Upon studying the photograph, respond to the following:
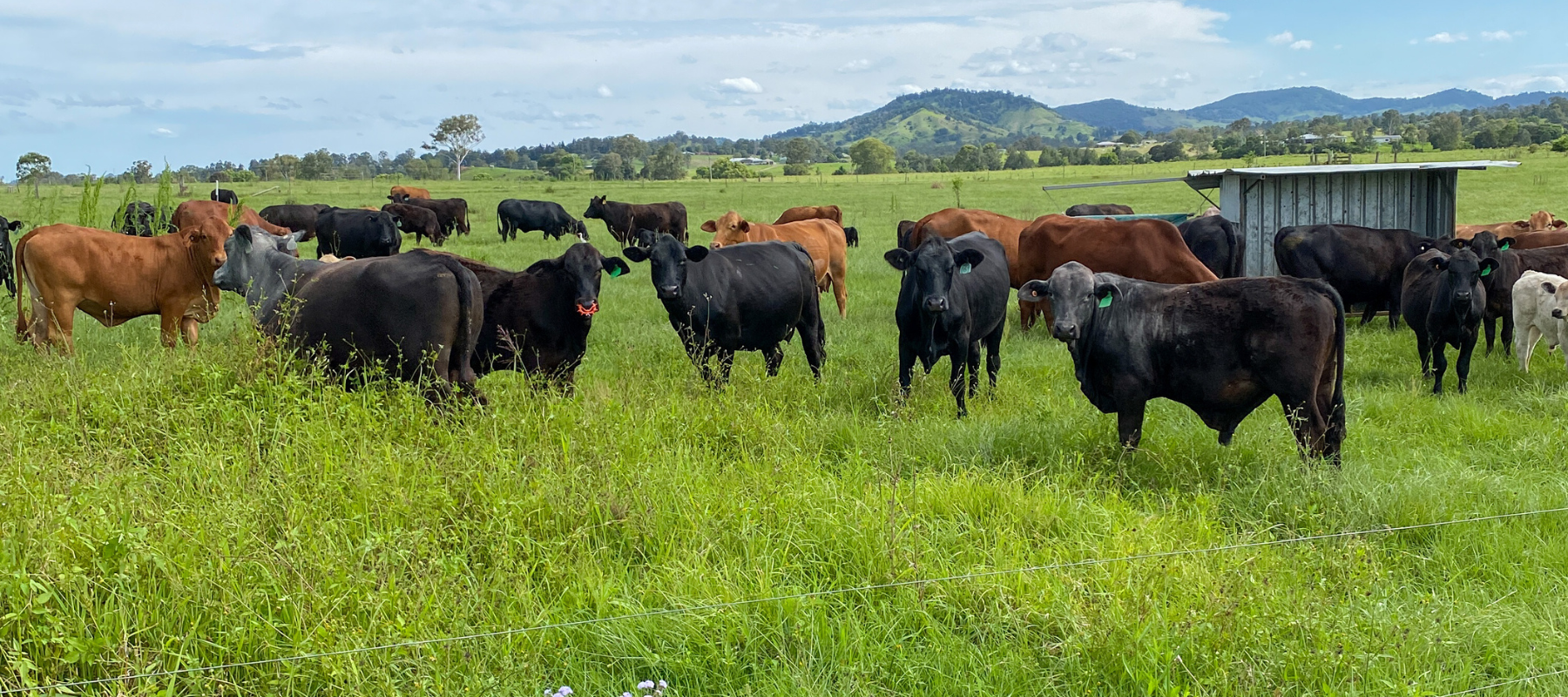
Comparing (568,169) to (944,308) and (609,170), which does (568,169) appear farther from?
(944,308)

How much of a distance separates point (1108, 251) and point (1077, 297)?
583 centimetres

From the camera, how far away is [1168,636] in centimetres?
370

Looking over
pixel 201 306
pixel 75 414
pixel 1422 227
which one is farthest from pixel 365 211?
pixel 1422 227

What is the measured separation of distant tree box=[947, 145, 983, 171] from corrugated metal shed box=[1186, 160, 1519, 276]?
7508cm

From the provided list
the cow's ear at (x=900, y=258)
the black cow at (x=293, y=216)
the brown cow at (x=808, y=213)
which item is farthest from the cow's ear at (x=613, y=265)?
the black cow at (x=293, y=216)

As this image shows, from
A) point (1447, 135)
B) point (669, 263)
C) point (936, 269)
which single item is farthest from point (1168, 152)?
point (669, 263)

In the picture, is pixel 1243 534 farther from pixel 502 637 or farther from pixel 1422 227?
pixel 1422 227

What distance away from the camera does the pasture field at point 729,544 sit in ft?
11.9

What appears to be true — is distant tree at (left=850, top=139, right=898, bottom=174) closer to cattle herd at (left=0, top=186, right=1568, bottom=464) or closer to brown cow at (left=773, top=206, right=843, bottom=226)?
brown cow at (left=773, top=206, right=843, bottom=226)

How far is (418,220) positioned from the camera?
2747 centimetres

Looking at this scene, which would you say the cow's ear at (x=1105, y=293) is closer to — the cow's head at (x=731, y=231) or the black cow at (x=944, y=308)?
the black cow at (x=944, y=308)

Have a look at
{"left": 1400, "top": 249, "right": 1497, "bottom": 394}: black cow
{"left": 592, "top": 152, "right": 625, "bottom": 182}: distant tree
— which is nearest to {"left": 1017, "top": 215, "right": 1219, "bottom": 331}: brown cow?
{"left": 1400, "top": 249, "right": 1497, "bottom": 394}: black cow

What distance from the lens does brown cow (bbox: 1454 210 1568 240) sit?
14.7m

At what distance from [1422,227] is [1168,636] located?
13945 millimetres
